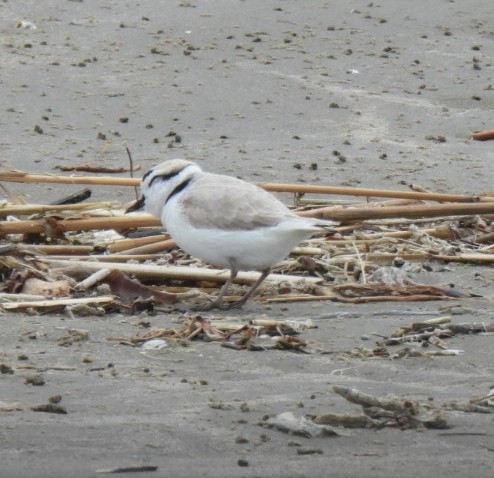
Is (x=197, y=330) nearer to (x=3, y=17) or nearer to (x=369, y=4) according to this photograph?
(x=3, y=17)

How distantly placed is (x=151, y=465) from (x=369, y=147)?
7.22m

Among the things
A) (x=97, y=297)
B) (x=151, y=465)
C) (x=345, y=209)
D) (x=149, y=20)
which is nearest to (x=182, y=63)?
(x=149, y=20)

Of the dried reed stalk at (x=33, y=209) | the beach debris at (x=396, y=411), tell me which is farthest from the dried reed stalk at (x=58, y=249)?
the beach debris at (x=396, y=411)

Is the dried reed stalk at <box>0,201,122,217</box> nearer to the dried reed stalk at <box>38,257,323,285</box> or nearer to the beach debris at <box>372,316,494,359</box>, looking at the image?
the dried reed stalk at <box>38,257,323,285</box>

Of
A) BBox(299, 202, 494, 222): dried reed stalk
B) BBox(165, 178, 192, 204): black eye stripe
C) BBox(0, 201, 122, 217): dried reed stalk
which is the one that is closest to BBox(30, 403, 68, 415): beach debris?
BBox(165, 178, 192, 204): black eye stripe

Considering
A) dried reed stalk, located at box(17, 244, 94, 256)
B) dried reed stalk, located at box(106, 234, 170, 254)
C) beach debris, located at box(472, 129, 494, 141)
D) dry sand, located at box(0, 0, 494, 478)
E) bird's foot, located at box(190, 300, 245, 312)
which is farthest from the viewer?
beach debris, located at box(472, 129, 494, 141)

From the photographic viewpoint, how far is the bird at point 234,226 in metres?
7.20

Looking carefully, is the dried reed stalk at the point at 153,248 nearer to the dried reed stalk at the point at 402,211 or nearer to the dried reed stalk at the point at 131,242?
the dried reed stalk at the point at 131,242

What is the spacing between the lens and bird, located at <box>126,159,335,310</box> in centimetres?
720

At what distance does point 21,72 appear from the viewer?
12438 mm

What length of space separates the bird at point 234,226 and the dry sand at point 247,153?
0.98ft

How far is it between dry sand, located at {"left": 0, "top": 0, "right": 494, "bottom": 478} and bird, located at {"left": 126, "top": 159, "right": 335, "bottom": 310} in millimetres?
299

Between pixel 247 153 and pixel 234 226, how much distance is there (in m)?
3.85

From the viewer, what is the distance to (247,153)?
11047mm
